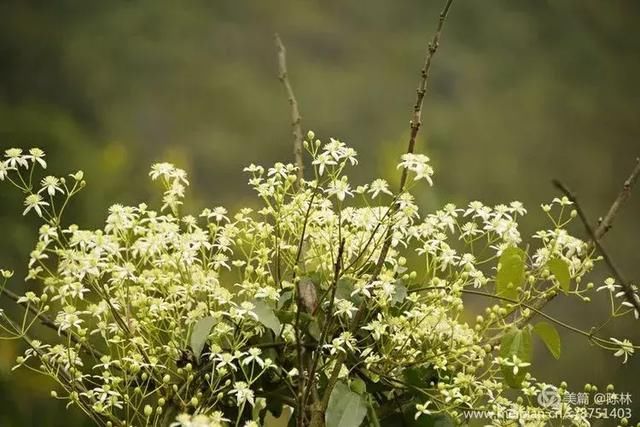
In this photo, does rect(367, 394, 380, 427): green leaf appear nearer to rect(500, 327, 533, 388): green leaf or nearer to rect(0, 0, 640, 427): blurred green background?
rect(500, 327, 533, 388): green leaf

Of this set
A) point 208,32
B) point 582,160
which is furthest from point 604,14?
point 208,32

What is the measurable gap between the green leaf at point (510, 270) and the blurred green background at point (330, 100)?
722 mm

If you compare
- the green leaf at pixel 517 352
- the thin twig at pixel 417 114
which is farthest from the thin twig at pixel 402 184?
the green leaf at pixel 517 352

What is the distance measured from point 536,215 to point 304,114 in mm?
448

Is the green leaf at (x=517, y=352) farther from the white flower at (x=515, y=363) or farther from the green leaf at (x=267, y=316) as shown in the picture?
the green leaf at (x=267, y=316)

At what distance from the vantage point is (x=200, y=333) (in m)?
0.57

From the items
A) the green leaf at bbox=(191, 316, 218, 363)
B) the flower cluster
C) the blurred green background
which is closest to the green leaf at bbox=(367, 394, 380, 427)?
the flower cluster

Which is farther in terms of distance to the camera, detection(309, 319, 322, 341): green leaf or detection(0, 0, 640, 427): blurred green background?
detection(0, 0, 640, 427): blurred green background

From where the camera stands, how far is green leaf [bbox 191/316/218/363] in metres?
0.57

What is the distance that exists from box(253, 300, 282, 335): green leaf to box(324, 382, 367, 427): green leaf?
61 millimetres

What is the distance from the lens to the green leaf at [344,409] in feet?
1.89

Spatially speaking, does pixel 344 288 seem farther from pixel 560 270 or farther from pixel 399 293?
pixel 560 270

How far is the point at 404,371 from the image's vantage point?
629 millimetres

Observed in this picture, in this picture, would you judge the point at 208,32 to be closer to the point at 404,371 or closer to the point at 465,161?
the point at 465,161
